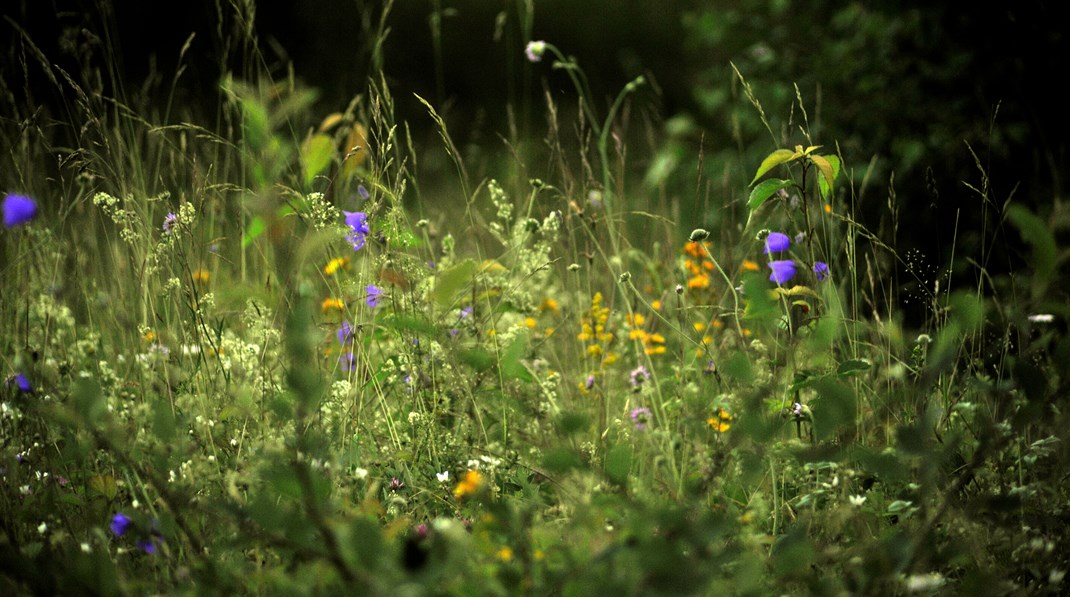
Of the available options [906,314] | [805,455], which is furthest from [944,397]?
[906,314]

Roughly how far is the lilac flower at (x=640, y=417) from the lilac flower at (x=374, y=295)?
52 centimetres

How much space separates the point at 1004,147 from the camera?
2.78 meters

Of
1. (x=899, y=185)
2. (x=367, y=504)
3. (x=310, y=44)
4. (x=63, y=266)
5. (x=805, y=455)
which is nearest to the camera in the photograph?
(x=805, y=455)

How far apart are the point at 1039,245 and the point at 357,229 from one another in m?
1.23

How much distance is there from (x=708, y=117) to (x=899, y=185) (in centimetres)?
148

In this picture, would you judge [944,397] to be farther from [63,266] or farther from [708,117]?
[708,117]

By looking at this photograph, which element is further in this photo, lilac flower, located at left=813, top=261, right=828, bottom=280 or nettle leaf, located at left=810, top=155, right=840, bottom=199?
lilac flower, located at left=813, top=261, right=828, bottom=280

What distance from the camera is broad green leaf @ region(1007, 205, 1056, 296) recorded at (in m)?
0.89

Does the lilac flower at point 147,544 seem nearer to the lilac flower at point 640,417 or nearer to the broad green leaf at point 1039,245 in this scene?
the lilac flower at point 640,417

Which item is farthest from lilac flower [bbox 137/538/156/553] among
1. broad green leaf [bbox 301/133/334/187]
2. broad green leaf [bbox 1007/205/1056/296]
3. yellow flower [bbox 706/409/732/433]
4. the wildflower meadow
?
broad green leaf [bbox 1007/205/1056/296]

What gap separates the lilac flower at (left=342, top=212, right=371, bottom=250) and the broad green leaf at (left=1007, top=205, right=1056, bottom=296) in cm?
111

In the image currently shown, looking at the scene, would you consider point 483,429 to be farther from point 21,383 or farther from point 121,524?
point 21,383

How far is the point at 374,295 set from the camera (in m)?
1.69

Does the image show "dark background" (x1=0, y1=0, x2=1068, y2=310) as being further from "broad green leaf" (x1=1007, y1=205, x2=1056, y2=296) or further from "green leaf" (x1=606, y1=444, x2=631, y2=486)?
"green leaf" (x1=606, y1=444, x2=631, y2=486)
